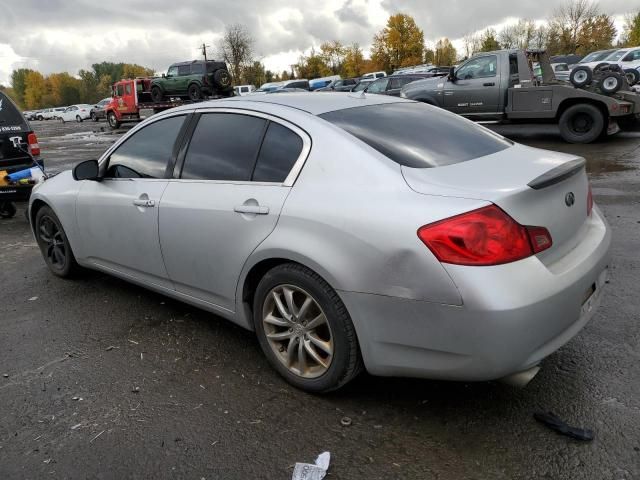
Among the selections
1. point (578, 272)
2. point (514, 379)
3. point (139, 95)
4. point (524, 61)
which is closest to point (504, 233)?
point (578, 272)

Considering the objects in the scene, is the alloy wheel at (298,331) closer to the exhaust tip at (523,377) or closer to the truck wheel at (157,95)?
the exhaust tip at (523,377)

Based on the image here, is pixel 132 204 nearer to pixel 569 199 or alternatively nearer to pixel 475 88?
→ pixel 569 199

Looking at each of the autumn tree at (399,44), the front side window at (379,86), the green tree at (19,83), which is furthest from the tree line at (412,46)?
the green tree at (19,83)

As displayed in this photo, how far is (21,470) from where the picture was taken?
241cm

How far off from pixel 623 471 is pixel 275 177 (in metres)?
2.08

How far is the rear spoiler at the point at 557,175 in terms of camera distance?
2.45m

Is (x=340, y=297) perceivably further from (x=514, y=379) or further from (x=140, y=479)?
(x=140, y=479)

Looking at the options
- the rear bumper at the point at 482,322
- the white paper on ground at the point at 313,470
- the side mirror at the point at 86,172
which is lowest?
the white paper on ground at the point at 313,470

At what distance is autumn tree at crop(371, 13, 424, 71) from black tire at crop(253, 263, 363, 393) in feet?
216

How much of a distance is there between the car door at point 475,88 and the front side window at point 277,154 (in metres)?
10.2

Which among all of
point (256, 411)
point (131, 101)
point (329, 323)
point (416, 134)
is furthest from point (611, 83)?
point (131, 101)

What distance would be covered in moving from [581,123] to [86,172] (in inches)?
421

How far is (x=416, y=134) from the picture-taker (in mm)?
3043

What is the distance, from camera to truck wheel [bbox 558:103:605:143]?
11148 mm
